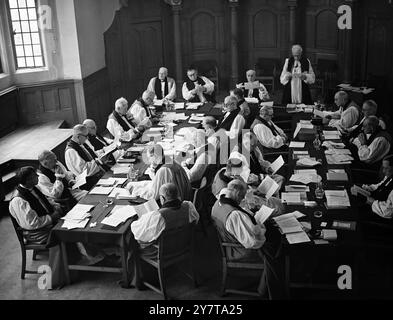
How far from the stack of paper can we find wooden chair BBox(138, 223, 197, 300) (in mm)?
782

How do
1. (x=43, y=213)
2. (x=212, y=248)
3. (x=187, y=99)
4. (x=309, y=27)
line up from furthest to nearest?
(x=309, y=27) → (x=187, y=99) → (x=212, y=248) → (x=43, y=213)

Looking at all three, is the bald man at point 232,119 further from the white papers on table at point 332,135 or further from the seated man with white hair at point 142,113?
the white papers on table at point 332,135

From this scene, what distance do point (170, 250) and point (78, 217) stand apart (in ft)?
3.87

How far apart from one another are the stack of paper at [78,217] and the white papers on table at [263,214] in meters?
1.97

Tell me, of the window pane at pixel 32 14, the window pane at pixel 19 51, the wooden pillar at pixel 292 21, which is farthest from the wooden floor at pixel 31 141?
the wooden pillar at pixel 292 21

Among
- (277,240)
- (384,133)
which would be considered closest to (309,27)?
(384,133)

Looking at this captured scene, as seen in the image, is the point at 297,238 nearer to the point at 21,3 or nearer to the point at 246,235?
the point at 246,235

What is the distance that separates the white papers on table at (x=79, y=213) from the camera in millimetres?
6666

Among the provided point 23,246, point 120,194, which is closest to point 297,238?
point 120,194

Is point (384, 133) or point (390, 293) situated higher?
point (384, 133)

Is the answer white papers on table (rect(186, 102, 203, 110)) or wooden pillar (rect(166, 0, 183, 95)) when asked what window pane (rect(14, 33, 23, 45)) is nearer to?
white papers on table (rect(186, 102, 203, 110))

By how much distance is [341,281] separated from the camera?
6164 millimetres

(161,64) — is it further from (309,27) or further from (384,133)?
(384,133)

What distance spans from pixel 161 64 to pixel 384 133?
7.58m
